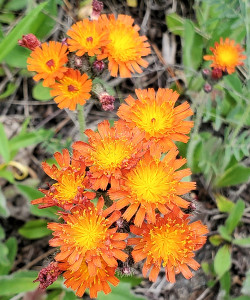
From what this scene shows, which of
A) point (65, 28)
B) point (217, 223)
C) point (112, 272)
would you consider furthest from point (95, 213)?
point (65, 28)

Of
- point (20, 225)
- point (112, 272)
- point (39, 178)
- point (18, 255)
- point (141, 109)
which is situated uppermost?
point (141, 109)

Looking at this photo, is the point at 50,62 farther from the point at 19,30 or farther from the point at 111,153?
the point at 111,153

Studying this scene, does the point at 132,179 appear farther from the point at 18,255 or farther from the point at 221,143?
the point at 18,255

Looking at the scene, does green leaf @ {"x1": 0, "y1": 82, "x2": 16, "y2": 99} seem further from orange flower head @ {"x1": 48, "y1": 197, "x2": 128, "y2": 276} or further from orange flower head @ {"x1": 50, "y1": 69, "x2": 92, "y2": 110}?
orange flower head @ {"x1": 48, "y1": 197, "x2": 128, "y2": 276}

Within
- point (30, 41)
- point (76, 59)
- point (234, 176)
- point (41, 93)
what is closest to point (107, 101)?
point (76, 59)

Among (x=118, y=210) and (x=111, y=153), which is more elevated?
(x=111, y=153)

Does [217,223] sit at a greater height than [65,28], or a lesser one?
lesser

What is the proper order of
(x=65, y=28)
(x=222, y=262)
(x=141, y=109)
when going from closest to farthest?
(x=141, y=109) < (x=222, y=262) < (x=65, y=28)

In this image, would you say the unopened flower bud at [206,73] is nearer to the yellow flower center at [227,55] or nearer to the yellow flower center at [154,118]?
the yellow flower center at [227,55]
